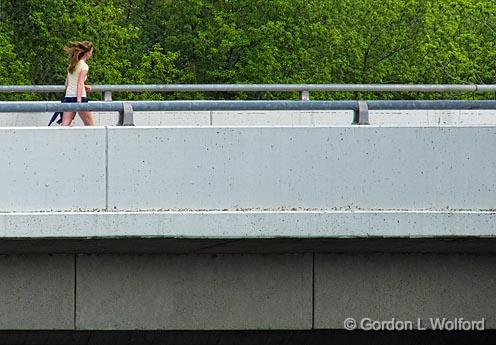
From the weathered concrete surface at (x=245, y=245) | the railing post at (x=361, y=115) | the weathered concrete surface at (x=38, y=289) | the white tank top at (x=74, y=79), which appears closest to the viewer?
the weathered concrete surface at (x=245, y=245)

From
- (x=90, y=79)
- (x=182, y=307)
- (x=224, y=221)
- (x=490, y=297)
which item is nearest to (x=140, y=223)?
(x=224, y=221)

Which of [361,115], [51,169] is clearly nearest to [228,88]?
[361,115]

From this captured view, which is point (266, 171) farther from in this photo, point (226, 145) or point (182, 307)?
point (182, 307)

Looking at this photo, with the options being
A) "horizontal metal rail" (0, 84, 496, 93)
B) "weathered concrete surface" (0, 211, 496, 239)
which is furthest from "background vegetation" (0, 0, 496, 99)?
"weathered concrete surface" (0, 211, 496, 239)

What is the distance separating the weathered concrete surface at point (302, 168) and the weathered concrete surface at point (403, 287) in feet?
3.14

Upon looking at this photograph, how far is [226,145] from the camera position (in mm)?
10812

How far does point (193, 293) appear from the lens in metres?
11.6

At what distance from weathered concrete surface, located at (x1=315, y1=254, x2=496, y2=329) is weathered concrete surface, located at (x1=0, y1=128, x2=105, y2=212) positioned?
1.93m

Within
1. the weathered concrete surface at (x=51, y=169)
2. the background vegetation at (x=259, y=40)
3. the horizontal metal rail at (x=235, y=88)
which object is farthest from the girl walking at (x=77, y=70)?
the background vegetation at (x=259, y=40)

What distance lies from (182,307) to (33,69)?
40.0 metres

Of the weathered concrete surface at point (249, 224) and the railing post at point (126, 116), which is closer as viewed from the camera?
the weathered concrete surface at point (249, 224)

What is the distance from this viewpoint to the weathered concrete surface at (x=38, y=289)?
1151 cm

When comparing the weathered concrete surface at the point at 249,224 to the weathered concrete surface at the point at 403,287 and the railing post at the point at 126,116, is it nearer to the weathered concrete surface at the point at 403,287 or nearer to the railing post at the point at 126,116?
the railing post at the point at 126,116

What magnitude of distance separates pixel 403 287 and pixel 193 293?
4.97 feet
